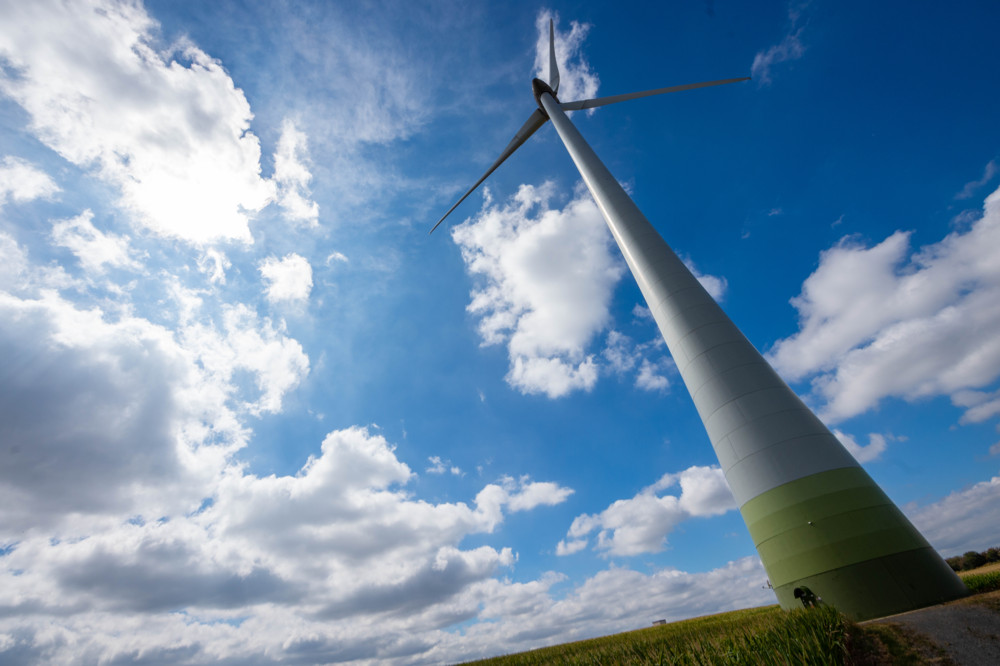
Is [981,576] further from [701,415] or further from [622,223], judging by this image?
[622,223]

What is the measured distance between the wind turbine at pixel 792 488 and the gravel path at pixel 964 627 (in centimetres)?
215

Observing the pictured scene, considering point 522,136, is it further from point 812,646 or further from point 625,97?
point 812,646

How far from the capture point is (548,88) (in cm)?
5219

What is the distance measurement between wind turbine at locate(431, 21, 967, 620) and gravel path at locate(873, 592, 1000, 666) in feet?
7.06

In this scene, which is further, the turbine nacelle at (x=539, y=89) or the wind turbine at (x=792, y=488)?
the turbine nacelle at (x=539, y=89)

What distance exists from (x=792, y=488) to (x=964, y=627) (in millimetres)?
5694

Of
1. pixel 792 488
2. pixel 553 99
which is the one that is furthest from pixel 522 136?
pixel 792 488

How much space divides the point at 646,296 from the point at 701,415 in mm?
7713

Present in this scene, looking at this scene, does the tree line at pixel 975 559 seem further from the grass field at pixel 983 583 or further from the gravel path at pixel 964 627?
the gravel path at pixel 964 627

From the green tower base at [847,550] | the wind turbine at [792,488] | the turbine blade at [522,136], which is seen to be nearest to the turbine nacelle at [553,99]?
the turbine blade at [522,136]

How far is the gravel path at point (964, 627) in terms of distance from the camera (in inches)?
348

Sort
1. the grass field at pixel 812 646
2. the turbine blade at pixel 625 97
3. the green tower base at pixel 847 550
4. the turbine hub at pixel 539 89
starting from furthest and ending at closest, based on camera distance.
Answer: the turbine hub at pixel 539 89 < the turbine blade at pixel 625 97 < the green tower base at pixel 847 550 < the grass field at pixel 812 646

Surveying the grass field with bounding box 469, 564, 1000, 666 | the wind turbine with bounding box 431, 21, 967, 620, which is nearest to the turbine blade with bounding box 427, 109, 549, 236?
the wind turbine with bounding box 431, 21, 967, 620

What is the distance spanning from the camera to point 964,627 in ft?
32.4
